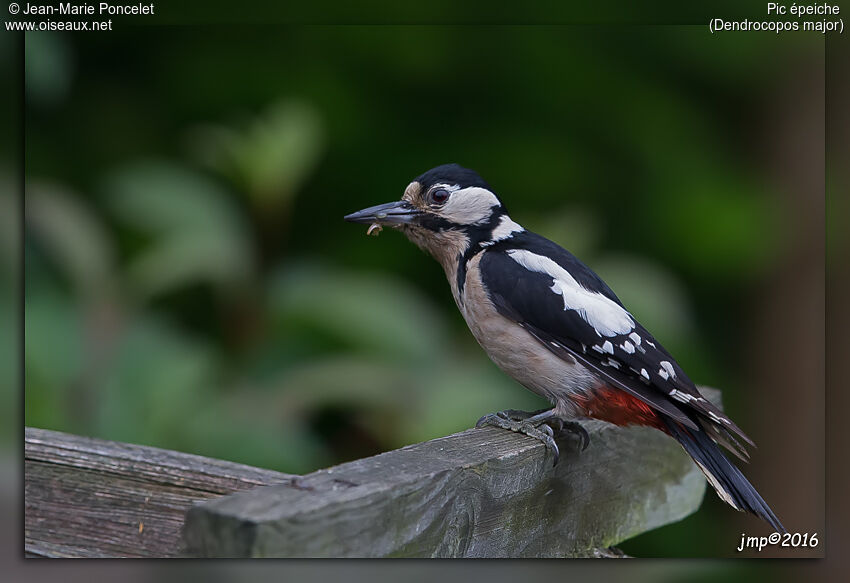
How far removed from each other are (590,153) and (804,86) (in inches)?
36.1

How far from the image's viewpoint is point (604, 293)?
2.75m

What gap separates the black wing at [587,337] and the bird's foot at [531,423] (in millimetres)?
180

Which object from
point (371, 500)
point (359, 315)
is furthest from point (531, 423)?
point (359, 315)

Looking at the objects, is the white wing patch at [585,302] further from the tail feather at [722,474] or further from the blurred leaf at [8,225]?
the blurred leaf at [8,225]

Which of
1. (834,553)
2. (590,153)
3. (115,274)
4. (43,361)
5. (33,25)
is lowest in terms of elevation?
(834,553)

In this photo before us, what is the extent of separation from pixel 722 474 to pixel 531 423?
1.53 feet

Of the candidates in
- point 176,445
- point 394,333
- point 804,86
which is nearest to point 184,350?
point 176,445

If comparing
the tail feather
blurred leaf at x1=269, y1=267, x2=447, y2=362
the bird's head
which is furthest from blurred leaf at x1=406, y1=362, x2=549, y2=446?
the tail feather

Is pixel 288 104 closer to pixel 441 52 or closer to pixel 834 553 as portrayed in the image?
pixel 441 52

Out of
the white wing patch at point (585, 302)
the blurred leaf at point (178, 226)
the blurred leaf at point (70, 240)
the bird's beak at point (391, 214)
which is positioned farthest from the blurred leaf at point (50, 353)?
the white wing patch at point (585, 302)

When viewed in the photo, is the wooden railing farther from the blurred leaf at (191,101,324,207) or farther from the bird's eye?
the blurred leaf at (191,101,324,207)

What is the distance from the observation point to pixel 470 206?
2.91 m

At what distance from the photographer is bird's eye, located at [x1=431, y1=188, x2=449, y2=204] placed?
288 centimetres

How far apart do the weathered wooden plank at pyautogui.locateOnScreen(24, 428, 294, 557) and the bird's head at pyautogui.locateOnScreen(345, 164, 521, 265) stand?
98 cm
